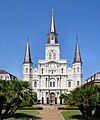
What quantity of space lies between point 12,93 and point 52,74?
250ft

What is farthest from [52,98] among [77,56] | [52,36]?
[52,36]

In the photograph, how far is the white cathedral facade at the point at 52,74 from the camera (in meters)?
108

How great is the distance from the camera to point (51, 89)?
355ft

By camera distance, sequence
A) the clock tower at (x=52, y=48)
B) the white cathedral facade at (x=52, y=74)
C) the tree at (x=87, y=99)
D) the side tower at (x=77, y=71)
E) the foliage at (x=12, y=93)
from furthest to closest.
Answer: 1. the clock tower at (x=52, y=48)
2. the white cathedral facade at (x=52, y=74)
3. the side tower at (x=77, y=71)
4. the tree at (x=87, y=99)
5. the foliage at (x=12, y=93)

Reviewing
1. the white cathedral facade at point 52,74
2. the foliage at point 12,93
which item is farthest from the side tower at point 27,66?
the foliage at point 12,93

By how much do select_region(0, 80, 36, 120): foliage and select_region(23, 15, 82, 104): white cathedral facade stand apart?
72.4m

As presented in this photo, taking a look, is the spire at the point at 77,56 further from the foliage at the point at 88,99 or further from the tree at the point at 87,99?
the tree at the point at 87,99

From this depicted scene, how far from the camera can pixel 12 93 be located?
32844mm

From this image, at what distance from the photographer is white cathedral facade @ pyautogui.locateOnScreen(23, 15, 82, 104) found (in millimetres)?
107938

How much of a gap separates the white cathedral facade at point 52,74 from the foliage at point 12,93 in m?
72.4

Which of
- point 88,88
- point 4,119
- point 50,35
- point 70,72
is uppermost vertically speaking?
point 50,35

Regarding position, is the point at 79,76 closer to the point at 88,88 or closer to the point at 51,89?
the point at 51,89

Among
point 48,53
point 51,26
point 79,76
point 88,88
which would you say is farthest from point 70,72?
point 88,88

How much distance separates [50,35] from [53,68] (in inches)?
518
